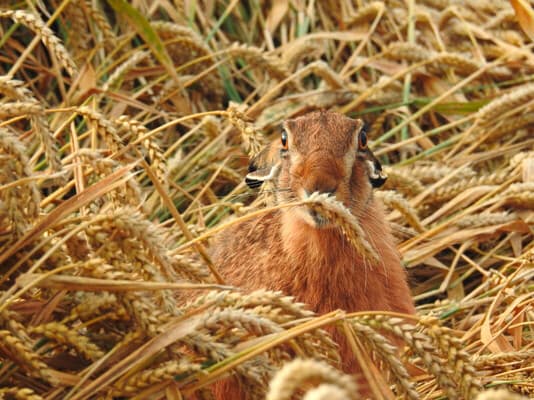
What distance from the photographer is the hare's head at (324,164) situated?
365 centimetres

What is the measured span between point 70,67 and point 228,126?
2257 mm

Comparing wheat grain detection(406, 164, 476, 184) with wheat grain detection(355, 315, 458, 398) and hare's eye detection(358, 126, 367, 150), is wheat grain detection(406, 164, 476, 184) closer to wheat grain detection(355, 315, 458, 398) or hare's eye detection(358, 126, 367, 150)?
hare's eye detection(358, 126, 367, 150)

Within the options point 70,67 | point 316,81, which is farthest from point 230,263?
point 316,81

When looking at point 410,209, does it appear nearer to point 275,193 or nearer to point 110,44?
point 275,193

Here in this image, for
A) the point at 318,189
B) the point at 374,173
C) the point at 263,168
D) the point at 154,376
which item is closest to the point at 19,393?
the point at 154,376

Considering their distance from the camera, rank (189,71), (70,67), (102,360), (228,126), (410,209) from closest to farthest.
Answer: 1. (102,360)
2. (70,67)
3. (410,209)
4. (228,126)
5. (189,71)

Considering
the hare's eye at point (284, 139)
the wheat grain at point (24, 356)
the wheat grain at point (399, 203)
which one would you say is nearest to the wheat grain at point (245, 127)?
the hare's eye at point (284, 139)

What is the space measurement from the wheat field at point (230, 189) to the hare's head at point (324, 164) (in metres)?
0.20

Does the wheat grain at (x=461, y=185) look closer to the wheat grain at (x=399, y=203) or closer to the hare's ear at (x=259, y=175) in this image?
the wheat grain at (x=399, y=203)

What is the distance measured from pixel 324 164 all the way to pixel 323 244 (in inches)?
17.8

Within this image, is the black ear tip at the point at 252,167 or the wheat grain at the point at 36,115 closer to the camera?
the wheat grain at the point at 36,115

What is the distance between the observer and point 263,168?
14.4ft

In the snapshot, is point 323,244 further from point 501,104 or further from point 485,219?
point 501,104

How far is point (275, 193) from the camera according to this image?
411 cm
